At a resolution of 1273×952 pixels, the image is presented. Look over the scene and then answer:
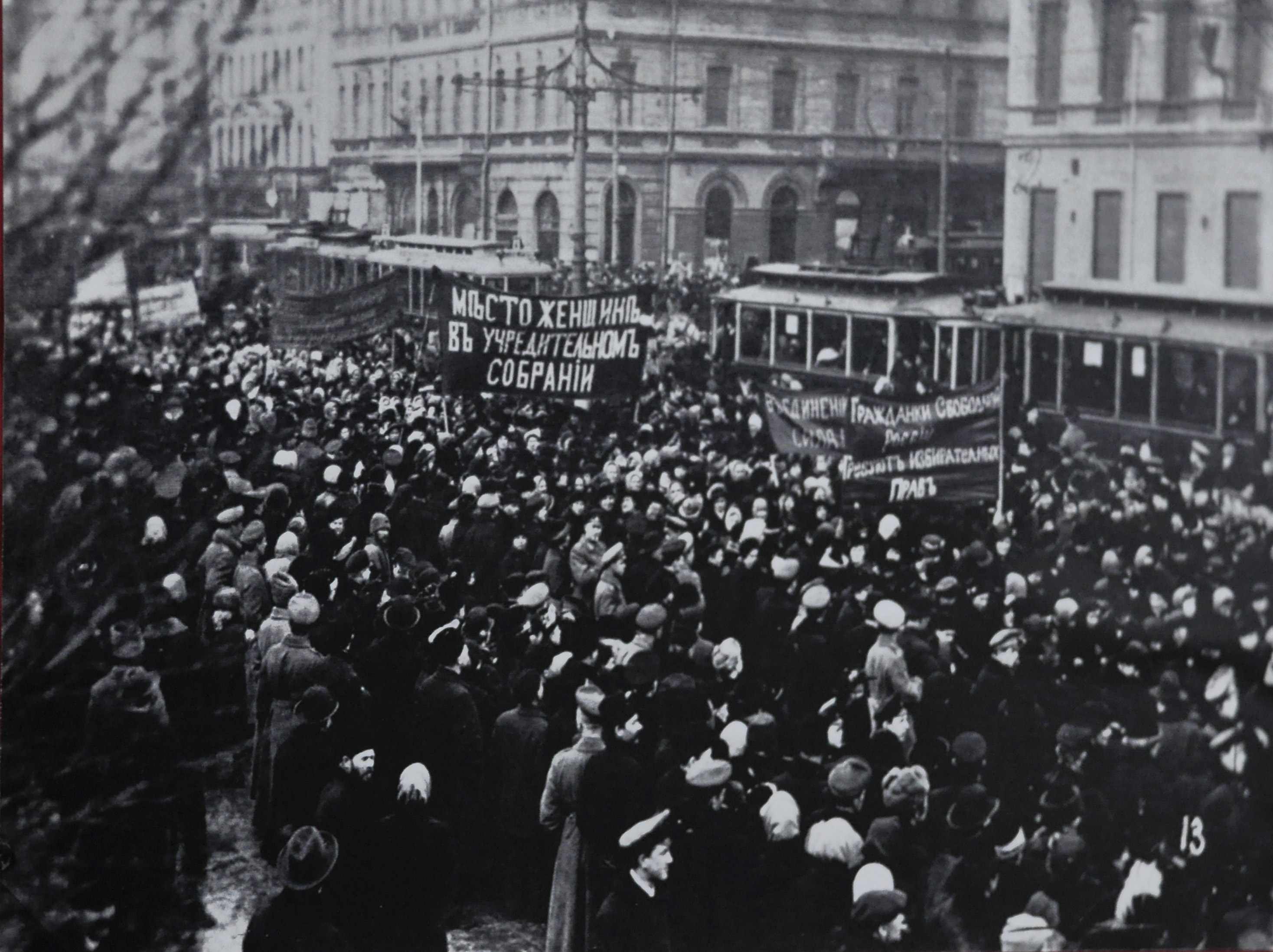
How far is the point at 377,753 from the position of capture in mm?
5742

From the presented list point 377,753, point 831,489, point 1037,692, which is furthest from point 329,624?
point 1037,692

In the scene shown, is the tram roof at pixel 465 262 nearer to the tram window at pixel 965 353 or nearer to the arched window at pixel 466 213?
the arched window at pixel 466 213

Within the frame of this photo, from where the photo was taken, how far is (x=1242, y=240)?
651 centimetres

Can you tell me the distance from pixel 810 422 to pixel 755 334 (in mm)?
382

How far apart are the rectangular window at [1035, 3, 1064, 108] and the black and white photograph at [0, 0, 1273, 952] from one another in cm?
2

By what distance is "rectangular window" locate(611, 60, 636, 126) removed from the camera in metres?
6.50

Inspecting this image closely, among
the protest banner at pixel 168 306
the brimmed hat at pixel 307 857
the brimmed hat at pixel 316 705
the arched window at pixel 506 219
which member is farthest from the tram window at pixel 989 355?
the brimmed hat at pixel 307 857

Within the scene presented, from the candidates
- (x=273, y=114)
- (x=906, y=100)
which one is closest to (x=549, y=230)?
(x=273, y=114)

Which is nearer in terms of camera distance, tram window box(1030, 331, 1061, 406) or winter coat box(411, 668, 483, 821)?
winter coat box(411, 668, 483, 821)

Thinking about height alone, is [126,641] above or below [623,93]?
below

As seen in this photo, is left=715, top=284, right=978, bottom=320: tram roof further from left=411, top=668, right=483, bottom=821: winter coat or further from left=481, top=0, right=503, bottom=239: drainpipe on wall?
left=411, top=668, right=483, bottom=821: winter coat

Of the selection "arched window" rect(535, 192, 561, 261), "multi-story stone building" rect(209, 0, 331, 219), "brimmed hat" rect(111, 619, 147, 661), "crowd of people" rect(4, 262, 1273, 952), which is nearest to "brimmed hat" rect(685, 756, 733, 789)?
"crowd of people" rect(4, 262, 1273, 952)

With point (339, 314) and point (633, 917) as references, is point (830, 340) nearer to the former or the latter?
point (339, 314)

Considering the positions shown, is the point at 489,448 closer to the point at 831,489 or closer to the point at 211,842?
the point at 831,489
